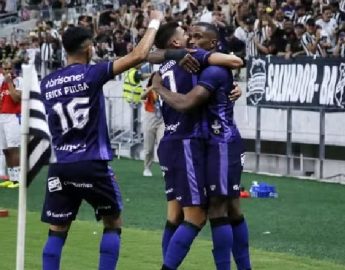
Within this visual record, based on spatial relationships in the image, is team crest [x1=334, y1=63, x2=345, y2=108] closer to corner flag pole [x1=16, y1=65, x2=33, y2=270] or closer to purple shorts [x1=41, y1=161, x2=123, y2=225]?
purple shorts [x1=41, y1=161, x2=123, y2=225]

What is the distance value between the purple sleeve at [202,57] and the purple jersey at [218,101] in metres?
0.06

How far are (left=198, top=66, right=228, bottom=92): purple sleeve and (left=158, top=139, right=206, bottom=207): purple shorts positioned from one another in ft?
1.61

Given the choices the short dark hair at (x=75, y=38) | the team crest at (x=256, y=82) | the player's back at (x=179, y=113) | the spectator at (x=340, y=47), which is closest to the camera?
the short dark hair at (x=75, y=38)

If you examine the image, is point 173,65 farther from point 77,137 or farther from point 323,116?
point 323,116

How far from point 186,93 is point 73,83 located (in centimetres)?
113

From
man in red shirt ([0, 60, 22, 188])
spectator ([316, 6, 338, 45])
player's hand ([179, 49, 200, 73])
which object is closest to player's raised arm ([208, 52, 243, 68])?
player's hand ([179, 49, 200, 73])

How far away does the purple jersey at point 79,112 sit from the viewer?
9844 mm

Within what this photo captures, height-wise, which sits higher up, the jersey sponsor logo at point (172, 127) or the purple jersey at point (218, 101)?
the purple jersey at point (218, 101)

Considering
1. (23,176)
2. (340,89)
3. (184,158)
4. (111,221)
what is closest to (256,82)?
(340,89)

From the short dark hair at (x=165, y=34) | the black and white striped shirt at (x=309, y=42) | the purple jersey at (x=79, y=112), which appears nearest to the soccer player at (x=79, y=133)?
Answer: the purple jersey at (x=79, y=112)

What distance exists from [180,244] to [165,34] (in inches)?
75.2

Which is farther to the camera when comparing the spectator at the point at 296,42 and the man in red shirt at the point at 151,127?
the spectator at the point at 296,42

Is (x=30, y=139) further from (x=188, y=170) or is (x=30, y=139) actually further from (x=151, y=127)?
(x=151, y=127)

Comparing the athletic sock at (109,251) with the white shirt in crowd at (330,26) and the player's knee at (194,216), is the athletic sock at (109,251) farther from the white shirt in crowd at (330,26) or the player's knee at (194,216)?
the white shirt in crowd at (330,26)
